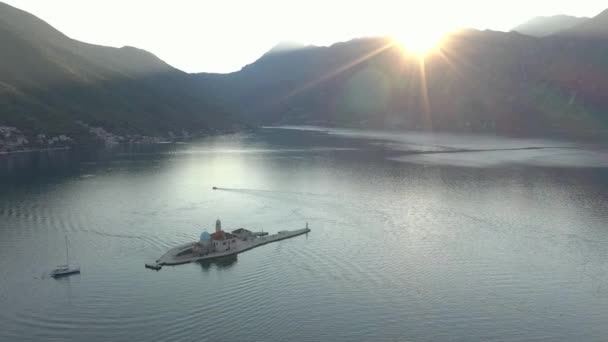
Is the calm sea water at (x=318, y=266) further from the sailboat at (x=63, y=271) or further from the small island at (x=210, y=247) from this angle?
the small island at (x=210, y=247)

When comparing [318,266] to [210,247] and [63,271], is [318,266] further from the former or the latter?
[63,271]

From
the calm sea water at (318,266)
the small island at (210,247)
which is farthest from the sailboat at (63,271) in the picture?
the small island at (210,247)

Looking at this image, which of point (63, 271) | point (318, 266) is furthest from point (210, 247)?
point (63, 271)

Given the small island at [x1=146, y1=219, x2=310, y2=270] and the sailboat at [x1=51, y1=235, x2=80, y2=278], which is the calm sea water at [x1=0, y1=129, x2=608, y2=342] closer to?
the sailboat at [x1=51, y1=235, x2=80, y2=278]

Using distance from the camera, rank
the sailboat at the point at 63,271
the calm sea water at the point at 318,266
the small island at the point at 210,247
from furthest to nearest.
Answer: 1. the small island at the point at 210,247
2. the sailboat at the point at 63,271
3. the calm sea water at the point at 318,266

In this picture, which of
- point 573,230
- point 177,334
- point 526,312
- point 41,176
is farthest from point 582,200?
point 41,176
